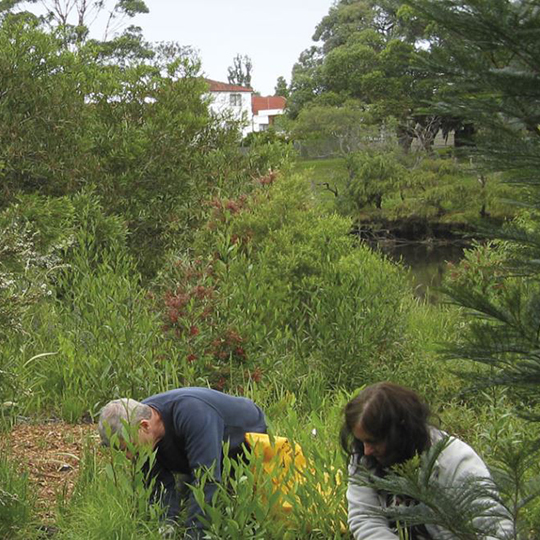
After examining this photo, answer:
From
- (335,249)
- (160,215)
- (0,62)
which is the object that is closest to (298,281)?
(335,249)

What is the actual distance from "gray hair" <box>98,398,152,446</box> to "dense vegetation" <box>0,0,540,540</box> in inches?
7.4

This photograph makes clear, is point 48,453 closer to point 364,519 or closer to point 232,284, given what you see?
point 364,519

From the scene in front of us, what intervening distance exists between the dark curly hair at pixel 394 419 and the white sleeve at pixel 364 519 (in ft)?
0.70

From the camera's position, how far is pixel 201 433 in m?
3.67

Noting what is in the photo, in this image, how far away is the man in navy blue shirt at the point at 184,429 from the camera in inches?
141

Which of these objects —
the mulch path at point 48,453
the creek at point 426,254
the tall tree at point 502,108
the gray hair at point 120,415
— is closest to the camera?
the tall tree at point 502,108

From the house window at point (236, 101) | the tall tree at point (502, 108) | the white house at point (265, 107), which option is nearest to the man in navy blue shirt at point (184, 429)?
the tall tree at point (502, 108)

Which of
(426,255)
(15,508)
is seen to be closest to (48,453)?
(15,508)

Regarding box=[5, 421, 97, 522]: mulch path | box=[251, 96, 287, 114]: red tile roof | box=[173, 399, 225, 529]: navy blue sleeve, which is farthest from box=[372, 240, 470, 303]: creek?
box=[251, 96, 287, 114]: red tile roof

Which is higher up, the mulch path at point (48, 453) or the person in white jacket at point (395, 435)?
the person in white jacket at point (395, 435)

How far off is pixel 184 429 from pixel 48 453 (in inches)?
51.1

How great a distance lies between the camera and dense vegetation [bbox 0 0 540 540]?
6.79ft

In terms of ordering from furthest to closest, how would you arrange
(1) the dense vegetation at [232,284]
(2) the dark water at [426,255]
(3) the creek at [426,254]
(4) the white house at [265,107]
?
(4) the white house at [265,107] → (3) the creek at [426,254] → (2) the dark water at [426,255] → (1) the dense vegetation at [232,284]

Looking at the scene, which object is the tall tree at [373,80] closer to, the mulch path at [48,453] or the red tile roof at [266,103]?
the red tile roof at [266,103]
